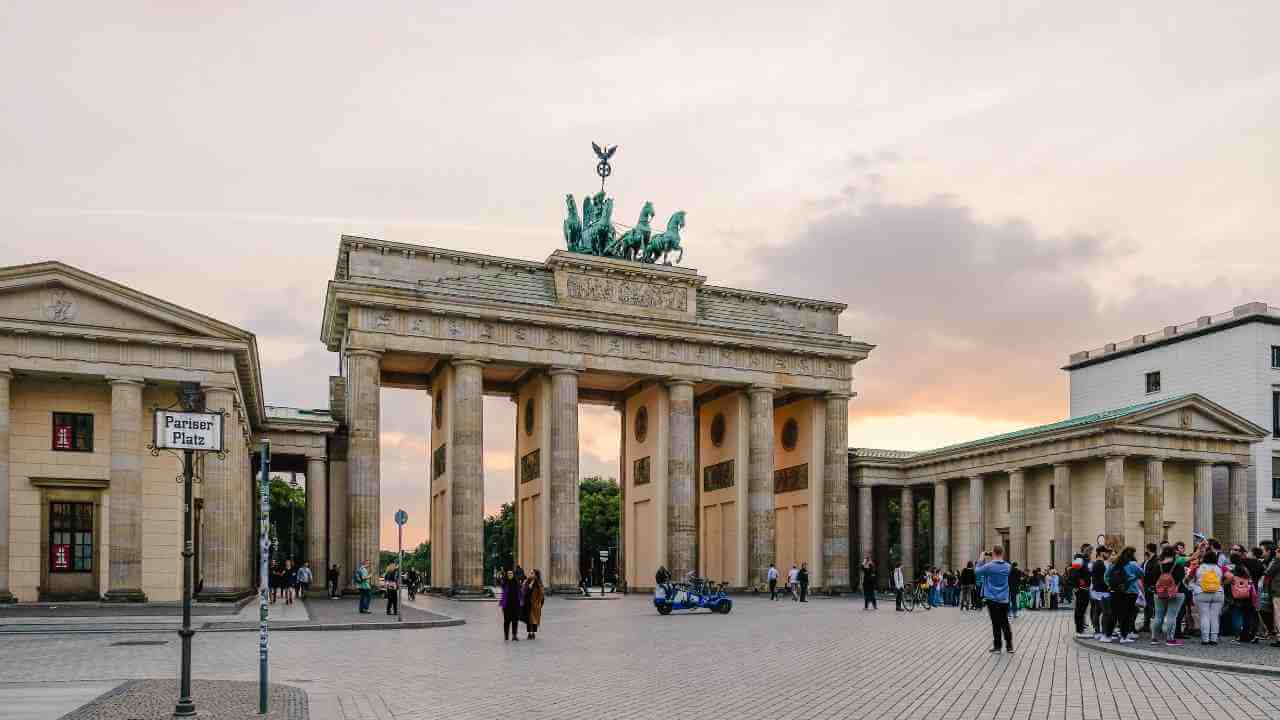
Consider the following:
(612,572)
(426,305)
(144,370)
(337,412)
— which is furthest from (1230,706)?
(612,572)

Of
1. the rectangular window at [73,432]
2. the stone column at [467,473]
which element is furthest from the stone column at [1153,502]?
the rectangular window at [73,432]

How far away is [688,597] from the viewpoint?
38.8m

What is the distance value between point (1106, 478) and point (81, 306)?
43.8 m

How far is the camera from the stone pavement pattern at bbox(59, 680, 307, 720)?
44.4 ft

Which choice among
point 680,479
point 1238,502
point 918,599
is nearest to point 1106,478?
point 1238,502

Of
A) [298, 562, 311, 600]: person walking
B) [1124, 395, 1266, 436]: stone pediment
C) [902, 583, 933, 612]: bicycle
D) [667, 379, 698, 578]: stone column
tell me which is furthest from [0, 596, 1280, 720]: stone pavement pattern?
[667, 379, 698, 578]: stone column

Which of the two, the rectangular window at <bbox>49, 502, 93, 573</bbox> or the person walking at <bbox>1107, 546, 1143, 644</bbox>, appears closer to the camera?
the person walking at <bbox>1107, 546, 1143, 644</bbox>

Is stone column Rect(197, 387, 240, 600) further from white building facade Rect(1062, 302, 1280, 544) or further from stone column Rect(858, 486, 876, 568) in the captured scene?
white building facade Rect(1062, 302, 1280, 544)

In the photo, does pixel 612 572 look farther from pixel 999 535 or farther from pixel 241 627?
pixel 241 627

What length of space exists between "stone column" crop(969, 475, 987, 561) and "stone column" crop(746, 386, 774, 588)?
11.1m

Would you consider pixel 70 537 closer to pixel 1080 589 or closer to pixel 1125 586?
pixel 1080 589

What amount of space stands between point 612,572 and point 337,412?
53901 millimetres

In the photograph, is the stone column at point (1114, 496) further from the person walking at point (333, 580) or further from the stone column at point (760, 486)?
the person walking at point (333, 580)

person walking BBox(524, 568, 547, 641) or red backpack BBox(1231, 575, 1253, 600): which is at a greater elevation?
red backpack BBox(1231, 575, 1253, 600)
